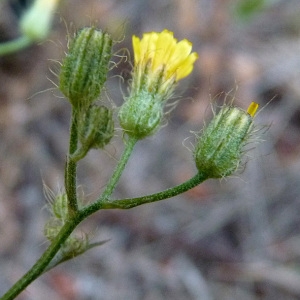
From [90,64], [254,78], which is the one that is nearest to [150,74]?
[90,64]

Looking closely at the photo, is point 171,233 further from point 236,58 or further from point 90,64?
point 90,64

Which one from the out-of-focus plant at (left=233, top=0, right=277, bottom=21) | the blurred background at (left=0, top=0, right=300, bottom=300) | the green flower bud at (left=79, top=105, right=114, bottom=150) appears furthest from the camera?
the out-of-focus plant at (left=233, top=0, right=277, bottom=21)

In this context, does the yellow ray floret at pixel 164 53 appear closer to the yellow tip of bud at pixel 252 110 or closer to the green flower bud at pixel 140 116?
the green flower bud at pixel 140 116

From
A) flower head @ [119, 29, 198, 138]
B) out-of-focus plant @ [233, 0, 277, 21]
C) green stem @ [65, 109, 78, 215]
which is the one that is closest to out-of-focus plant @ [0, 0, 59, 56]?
flower head @ [119, 29, 198, 138]

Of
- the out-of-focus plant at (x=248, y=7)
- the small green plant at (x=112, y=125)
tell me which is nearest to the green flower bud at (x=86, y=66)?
the small green plant at (x=112, y=125)

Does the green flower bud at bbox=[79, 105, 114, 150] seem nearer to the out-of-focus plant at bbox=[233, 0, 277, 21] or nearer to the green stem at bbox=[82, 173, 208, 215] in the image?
the green stem at bbox=[82, 173, 208, 215]

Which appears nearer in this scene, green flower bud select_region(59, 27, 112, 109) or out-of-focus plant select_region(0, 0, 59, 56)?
green flower bud select_region(59, 27, 112, 109)
